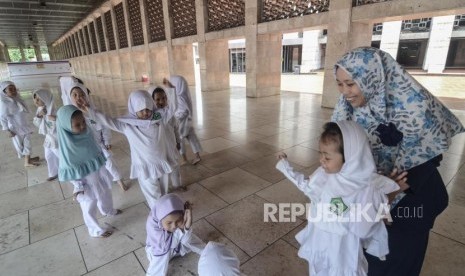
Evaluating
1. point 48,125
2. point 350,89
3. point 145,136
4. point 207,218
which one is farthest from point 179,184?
point 350,89

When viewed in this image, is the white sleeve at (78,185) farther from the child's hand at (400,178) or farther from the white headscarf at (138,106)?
the child's hand at (400,178)

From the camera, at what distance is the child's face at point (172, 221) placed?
1.93 metres

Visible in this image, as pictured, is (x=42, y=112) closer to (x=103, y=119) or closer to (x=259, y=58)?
(x=103, y=119)

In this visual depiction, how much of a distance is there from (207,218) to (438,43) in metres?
23.9

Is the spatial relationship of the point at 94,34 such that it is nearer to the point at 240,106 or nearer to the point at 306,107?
the point at 240,106

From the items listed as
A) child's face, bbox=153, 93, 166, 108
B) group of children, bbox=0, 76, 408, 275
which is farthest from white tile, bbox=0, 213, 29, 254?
child's face, bbox=153, 93, 166, 108

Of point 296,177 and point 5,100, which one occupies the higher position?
point 5,100

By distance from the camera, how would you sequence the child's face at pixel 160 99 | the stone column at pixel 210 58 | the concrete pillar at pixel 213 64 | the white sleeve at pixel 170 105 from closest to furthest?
the white sleeve at pixel 170 105 < the child's face at pixel 160 99 < the stone column at pixel 210 58 < the concrete pillar at pixel 213 64

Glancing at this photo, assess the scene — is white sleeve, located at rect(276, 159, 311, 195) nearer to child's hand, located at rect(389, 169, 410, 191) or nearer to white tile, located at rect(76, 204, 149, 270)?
child's hand, located at rect(389, 169, 410, 191)

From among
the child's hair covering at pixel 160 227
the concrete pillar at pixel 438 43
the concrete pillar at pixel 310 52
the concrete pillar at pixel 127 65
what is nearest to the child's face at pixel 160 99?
the child's hair covering at pixel 160 227

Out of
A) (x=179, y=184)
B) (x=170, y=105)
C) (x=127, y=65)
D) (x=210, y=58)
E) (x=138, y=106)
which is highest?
(x=210, y=58)

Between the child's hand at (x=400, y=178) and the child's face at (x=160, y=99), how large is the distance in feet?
8.60

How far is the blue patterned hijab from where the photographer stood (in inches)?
52.5

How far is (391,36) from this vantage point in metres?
20.9
